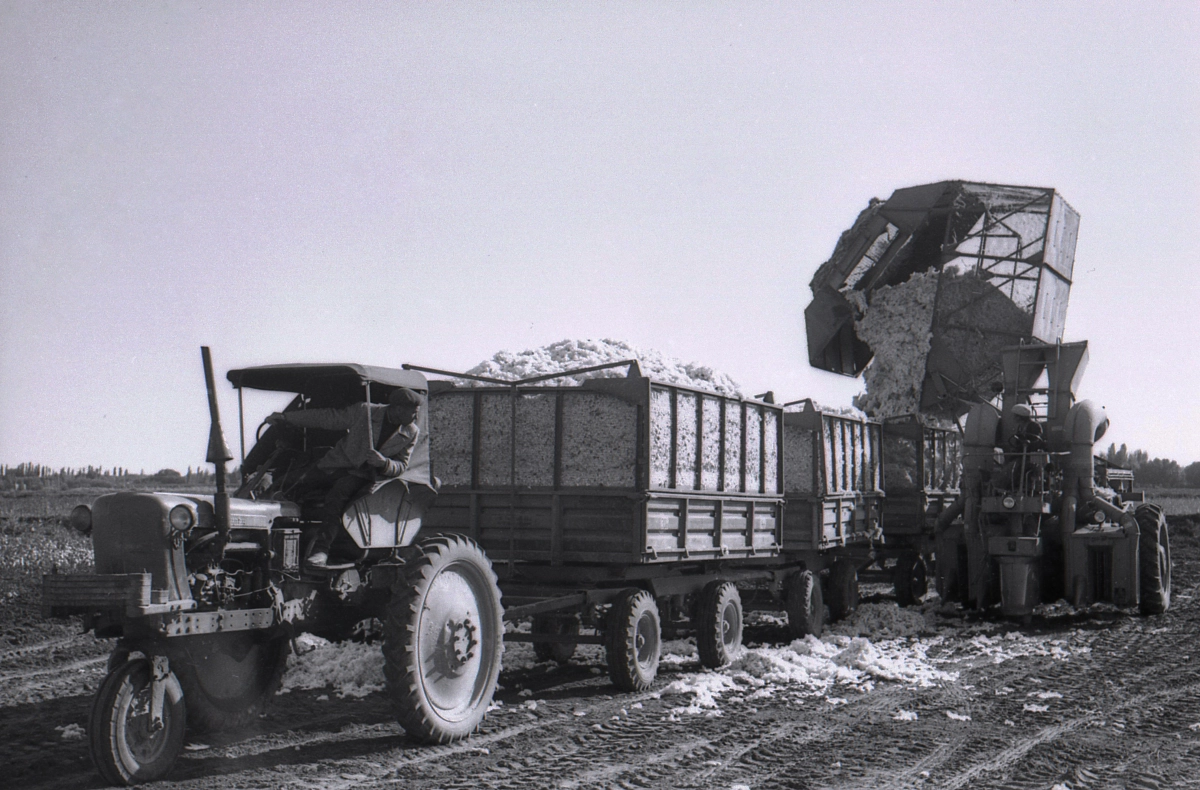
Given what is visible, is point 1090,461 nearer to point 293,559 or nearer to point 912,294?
point 912,294

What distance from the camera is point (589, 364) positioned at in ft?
39.3

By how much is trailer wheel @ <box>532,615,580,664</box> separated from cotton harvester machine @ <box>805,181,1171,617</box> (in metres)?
5.81

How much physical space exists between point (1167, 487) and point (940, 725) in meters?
53.2

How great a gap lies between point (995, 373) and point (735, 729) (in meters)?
10.3

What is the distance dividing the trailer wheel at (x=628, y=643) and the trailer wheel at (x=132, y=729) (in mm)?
3475

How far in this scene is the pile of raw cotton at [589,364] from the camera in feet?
36.9

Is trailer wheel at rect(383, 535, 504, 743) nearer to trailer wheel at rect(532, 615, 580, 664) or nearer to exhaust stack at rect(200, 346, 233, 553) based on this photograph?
exhaust stack at rect(200, 346, 233, 553)

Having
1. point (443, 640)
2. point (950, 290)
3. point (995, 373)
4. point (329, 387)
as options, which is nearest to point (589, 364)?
point (329, 387)

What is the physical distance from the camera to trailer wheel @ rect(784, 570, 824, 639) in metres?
11.3

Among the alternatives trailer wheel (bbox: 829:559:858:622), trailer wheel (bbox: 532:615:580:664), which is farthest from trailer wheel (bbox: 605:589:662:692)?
trailer wheel (bbox: 829:559:858:622)

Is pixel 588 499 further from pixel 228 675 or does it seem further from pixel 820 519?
pixel 820 519

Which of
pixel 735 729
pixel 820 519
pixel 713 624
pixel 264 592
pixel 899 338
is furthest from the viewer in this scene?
pixel 899 338

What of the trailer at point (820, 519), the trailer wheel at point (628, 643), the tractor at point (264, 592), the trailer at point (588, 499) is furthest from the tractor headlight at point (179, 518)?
the trailer at point (820, 519)

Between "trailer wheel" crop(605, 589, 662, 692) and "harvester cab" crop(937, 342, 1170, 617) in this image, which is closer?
"trailer wheel" crop(605, 589, 662, 692)
